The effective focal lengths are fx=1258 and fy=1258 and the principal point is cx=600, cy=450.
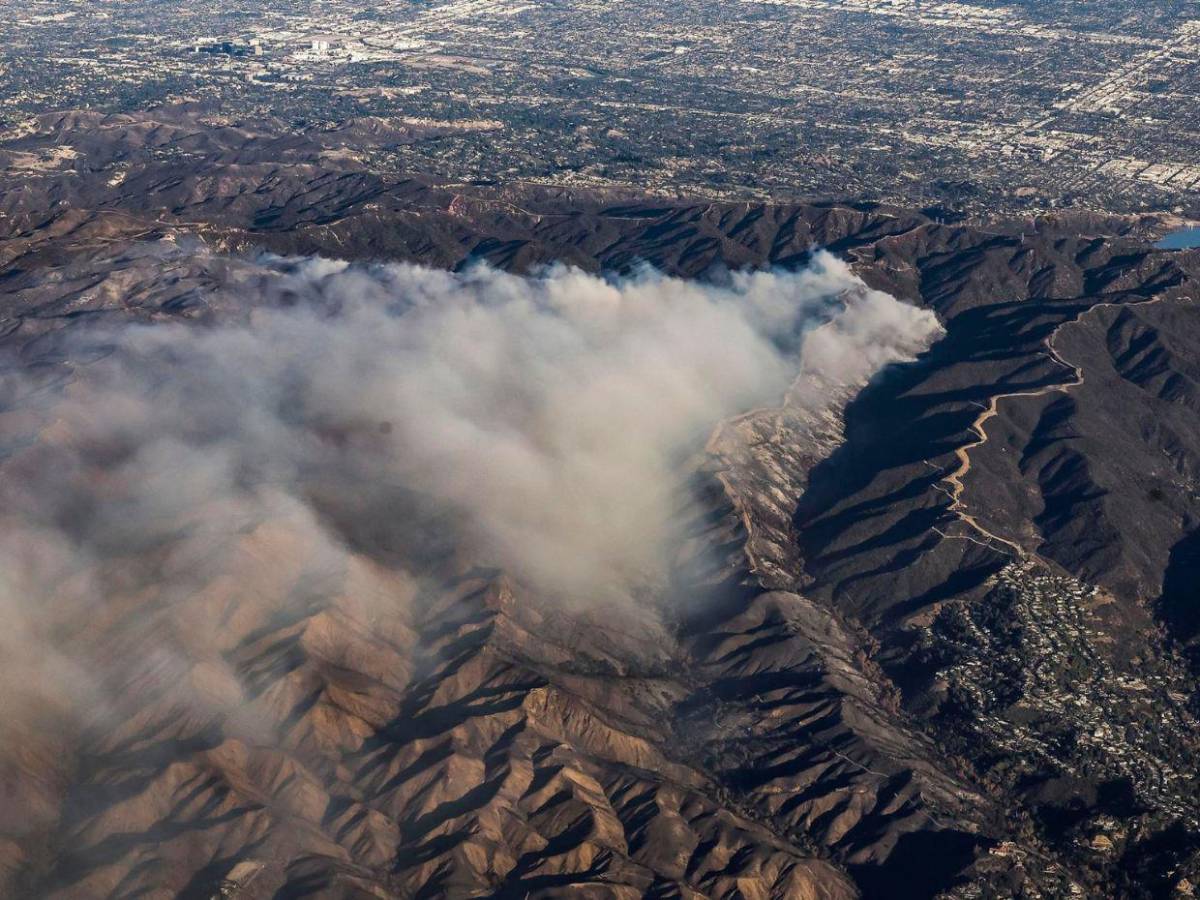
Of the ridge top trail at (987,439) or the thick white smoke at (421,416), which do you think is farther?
the ridge top trail at (987,439)

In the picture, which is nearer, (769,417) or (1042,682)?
(1042,682)

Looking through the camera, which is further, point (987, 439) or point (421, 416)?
point (421, 416)

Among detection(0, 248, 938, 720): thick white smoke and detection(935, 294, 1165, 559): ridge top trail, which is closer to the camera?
detection(0, 248, 938, 720): thick white smoke

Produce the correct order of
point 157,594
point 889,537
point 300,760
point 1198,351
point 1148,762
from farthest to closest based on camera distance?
point 1198,351 < point 889,537 < point 157,594 < point 1148,762 < point 300,760

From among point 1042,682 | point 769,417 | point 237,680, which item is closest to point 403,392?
point 769,417

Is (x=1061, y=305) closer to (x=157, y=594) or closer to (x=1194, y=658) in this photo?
(x=1194, y=658)

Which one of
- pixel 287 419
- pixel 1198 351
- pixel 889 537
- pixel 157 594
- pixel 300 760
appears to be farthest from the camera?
pixel 1198 351

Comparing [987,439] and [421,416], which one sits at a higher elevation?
[987,439]
